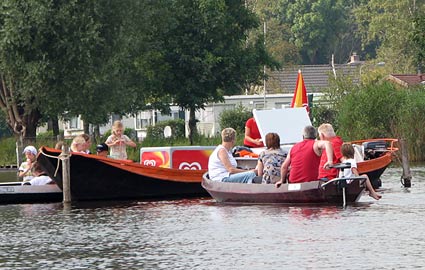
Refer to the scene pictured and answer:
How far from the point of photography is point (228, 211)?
2539 cm

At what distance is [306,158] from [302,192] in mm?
681

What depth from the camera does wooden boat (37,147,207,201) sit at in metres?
28.9

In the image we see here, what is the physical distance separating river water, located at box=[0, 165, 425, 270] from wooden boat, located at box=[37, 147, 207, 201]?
1076 millimetres

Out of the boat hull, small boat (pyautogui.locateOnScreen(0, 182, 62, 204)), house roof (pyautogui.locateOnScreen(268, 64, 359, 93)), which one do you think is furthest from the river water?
house roof (pyautogui.locateOnScreen(268, 64, 359, 93))

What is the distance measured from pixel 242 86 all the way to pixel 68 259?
54.7 metres

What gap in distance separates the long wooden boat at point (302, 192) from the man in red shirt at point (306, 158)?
17cm

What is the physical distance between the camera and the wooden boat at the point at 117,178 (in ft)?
94.7

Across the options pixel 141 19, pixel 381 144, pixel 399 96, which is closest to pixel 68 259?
pixel 381 144

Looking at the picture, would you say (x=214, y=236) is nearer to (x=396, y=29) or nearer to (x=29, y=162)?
(x=29, y=162)

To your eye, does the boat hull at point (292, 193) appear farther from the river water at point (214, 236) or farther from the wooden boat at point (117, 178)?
the wooden boat at point (117, 178)

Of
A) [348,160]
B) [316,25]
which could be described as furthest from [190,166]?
Result: [316,25]

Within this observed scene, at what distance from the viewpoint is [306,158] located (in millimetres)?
24766

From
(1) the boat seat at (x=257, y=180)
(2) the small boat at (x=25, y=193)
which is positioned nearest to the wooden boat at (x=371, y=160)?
(1) the boat seat at (x=257, y=180)

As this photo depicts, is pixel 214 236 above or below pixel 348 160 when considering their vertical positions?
below
